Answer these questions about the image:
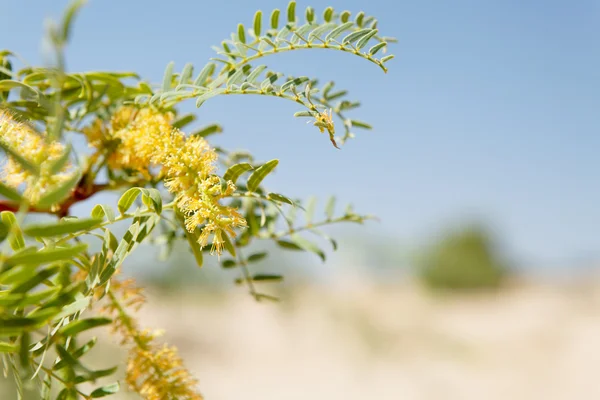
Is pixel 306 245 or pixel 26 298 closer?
pixel 26 298

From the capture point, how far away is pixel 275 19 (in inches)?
13.8

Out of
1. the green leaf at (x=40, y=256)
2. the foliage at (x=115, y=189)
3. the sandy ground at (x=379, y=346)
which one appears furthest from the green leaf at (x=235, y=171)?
the sandy ground at (x=379, y=346)

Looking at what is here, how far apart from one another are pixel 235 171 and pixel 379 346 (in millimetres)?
4851

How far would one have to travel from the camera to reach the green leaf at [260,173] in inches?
10.1

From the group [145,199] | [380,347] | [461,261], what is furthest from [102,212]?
[461,261]

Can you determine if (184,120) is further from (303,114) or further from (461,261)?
(461,261)

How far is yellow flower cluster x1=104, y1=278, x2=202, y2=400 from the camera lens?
27 centimetres

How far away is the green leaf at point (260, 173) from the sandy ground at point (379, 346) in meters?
3.11

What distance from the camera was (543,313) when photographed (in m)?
5.75

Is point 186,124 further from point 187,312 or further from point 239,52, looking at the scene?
point 187,312

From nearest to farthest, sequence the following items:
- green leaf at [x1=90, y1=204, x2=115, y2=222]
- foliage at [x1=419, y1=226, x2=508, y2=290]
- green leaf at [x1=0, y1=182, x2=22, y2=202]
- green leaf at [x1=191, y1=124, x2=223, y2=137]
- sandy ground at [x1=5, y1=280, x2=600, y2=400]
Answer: green leaf at [x1=0, y1=182, x2=22, y2=202], green leaf at [x1=90, y1=204, x2=115, y2=222], green leaf at [x1=191, y1=124, x2=223, y2=137], sandy ground at [x1=5, y1=280, x2=600, y2=400], foliage at [x1=419, y1=226, x2=508, y2=290]

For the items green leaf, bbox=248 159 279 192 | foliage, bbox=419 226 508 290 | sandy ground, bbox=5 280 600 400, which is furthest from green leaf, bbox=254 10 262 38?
foliage, bbox=419 226 508 290

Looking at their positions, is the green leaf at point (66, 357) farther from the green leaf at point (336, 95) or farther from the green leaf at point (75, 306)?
the green leaf at point (336, 95)

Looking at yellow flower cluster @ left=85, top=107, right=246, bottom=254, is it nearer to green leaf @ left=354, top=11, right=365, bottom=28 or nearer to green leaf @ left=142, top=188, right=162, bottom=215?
green leaf @ left=142, top=188, right=162, bottom=215
